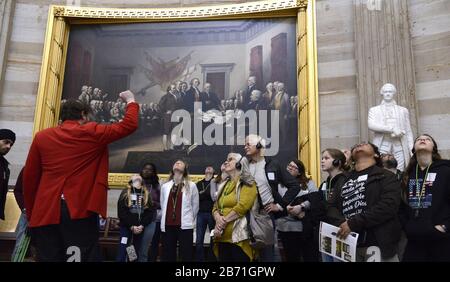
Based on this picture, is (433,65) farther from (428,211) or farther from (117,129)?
(117,129)

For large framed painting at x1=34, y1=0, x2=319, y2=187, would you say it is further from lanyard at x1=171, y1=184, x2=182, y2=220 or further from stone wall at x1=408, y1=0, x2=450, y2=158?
lanyard at x1=171, y1=184, x2=182, y2=220

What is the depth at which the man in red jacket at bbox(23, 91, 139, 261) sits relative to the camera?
272 cm

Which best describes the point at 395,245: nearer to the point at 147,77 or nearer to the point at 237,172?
the point at 237,172

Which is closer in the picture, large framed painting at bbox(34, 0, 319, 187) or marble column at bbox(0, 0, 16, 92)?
large framed painting at bbox(34, 0, 319, 187)

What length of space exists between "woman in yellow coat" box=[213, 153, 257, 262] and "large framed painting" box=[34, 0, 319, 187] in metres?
3.61

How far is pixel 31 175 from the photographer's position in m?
2.89

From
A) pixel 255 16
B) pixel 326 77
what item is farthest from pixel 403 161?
pixel 255 16

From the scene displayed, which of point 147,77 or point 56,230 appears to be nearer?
point 56,230

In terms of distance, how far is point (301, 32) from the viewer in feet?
26.2

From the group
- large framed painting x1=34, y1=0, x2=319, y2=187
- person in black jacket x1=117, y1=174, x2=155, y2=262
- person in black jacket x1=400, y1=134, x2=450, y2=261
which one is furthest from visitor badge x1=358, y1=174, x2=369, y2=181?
large framed painting x1=34, y1=0, x2=319, y2=187

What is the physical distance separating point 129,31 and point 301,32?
375 cm

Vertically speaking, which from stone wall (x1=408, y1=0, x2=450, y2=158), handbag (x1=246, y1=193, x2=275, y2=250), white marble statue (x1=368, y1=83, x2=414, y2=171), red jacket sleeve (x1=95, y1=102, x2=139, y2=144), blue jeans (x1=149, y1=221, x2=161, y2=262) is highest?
stone wall (x1=408, y1=0, x2=450, y2=158)

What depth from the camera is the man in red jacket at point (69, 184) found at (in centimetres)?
272

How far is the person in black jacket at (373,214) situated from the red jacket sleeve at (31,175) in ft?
7.78
